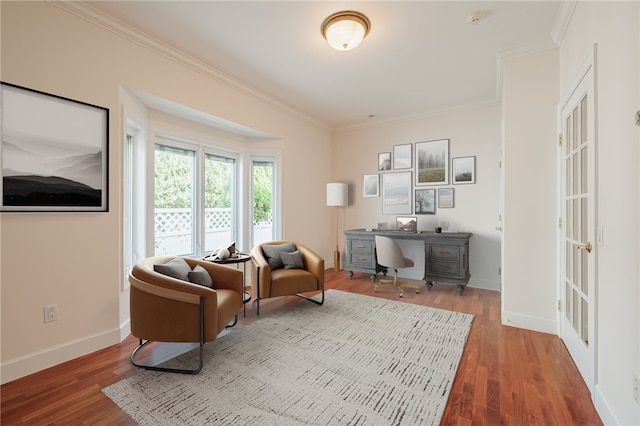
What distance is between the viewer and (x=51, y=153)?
220cm

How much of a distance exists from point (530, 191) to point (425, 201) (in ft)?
6.79

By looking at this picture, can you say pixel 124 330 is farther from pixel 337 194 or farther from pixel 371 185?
pixel 371 185

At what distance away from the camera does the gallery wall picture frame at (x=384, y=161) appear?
5254 mm

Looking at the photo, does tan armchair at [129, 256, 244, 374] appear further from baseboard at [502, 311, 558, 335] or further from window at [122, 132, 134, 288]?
baseboard at [502, 311, 558, 335]

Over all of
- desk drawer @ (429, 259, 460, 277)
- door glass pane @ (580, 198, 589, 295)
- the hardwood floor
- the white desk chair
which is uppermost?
door glass pane @ (580, 198, 589, 295)

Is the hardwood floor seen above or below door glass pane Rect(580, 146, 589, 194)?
below

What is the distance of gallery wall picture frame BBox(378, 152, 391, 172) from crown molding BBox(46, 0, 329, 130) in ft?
6.95

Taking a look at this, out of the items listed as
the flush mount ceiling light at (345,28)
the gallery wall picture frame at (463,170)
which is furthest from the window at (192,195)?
the gallery wall picture frame at (463,170)

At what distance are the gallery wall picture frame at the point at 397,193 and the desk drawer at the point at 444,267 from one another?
1132 millimetres

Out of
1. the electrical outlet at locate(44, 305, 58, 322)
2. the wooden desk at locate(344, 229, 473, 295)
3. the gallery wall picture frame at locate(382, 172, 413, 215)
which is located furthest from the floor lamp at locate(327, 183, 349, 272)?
the electrical outlet at locate(44, 305, 58, 322)

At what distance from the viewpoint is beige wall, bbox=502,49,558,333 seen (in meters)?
2.75

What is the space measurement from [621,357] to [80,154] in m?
3.79

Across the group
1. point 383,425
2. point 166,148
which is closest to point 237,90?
point 166,148

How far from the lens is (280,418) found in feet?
5.34
